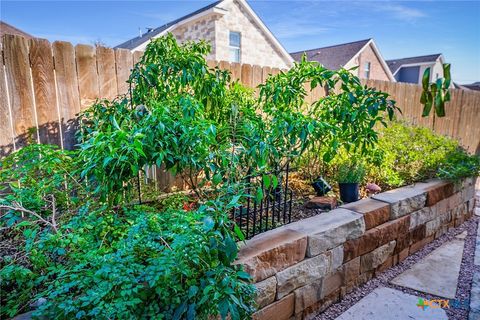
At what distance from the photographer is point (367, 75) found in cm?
1569

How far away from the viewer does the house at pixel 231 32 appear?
372 inches

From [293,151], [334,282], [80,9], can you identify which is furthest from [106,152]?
[80,9]

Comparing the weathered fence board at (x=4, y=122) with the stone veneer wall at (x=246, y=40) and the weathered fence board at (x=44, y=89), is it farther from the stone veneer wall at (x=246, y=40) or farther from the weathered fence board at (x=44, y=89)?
the stone veneer wall at (x=246, y=40)

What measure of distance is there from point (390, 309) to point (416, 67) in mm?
20676

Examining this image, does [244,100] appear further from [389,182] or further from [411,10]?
[411,10]

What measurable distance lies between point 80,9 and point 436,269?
8.11 metres

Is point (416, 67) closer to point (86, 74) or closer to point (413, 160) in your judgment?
point (413, 160)

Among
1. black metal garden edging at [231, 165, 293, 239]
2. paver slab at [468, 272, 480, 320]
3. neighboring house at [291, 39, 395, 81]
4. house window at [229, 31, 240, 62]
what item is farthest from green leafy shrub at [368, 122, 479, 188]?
neighboring house at [291, 39, 395, 81]

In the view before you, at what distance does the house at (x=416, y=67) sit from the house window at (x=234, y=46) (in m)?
13.5

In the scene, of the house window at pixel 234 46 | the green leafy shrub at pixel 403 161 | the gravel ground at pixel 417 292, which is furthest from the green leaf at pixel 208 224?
the house window at pixel 234 46

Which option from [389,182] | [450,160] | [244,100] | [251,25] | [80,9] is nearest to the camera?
[244,100]

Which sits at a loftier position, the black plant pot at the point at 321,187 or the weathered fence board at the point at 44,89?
the weathered fence board at the point at 44,89

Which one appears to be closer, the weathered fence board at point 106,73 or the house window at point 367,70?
the weathered fence board at point 106,73

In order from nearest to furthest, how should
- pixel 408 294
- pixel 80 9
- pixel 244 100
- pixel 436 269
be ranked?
pixel 408 294
pixel 244 100
pixel 436 269
pixel 80 9
